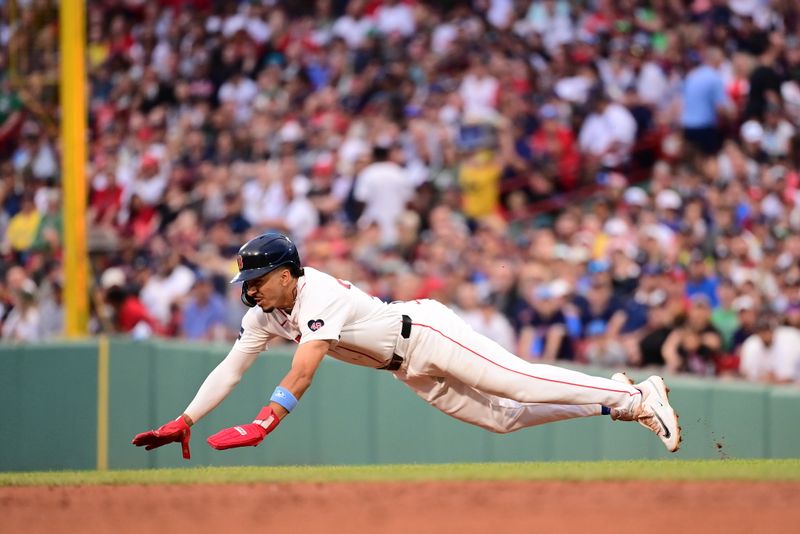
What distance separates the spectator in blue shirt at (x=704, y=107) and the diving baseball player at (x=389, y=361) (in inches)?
277

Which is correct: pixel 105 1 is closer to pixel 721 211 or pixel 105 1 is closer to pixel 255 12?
pixel 255 12

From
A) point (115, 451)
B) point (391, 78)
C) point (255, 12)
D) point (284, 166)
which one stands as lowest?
point (115, 451)

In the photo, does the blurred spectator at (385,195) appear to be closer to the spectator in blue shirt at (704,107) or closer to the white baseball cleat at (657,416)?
the spectator in blue shirt at (704,107)

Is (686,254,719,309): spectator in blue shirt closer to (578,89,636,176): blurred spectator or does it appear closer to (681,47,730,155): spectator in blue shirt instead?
(681,47,730,155): spectator in blue shirt

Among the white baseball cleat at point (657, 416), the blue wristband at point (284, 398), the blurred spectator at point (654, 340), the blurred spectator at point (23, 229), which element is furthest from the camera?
the blurred spectator at point (23, 229)

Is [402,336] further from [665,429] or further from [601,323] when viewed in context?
[601,323]

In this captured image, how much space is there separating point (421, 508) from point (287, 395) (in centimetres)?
88

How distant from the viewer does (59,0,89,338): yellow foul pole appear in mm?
12352

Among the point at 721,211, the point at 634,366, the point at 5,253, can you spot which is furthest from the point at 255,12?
the point at 634,366

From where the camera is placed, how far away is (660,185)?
13.7 meters

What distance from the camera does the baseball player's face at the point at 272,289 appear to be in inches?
268

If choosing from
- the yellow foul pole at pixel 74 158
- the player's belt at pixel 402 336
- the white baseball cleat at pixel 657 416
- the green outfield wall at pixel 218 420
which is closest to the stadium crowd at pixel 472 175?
the yellow foul pole at pixel 74 158

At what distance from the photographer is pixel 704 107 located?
14227mm

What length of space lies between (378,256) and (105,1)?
10527mm
